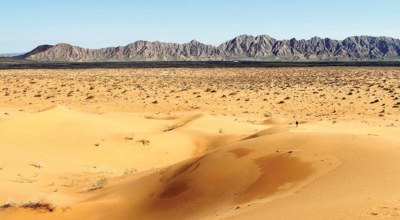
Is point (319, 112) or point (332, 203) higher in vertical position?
point (332, 203)

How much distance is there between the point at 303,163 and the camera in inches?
460

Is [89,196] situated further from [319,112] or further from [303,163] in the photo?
[319,112]

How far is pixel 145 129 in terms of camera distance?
89.2 feet

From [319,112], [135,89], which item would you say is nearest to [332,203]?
[319,112]

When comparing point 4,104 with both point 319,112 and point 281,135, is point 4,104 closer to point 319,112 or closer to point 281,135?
point 319,112

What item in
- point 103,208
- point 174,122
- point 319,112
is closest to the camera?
point 103,208

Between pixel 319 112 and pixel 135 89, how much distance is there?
23.5 m

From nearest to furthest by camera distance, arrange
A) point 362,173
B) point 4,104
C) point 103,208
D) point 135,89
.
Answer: point 362,173, point 103,208, point 4,104, point 135,89

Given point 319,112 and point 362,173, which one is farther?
point 319,112

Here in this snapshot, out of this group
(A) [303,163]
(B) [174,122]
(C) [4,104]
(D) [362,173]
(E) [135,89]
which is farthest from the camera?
(E) [135,89]

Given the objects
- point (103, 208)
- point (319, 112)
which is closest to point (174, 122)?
point (319, 112)

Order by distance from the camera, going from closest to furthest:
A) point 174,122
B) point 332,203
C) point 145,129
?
1. point 332,203
2. point 145,129
3. point 174,122

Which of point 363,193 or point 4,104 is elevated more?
point 363,193

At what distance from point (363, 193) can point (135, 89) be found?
145 feet
